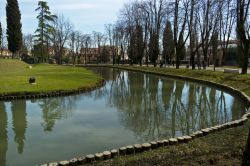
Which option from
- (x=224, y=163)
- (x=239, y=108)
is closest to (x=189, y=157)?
(x=224, y=163)

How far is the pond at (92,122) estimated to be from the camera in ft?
35.4

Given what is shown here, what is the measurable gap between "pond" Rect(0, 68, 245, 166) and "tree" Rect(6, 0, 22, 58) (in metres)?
42.0

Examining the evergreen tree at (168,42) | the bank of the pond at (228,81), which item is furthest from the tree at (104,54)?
the bank of the pond at (228,81)

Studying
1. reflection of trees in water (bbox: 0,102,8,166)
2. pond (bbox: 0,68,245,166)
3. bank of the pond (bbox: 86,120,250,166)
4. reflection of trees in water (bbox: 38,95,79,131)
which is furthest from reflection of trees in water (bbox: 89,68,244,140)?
reflection of trees in water (bbox: 0,102,8,166)

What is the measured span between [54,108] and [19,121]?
3.82 m

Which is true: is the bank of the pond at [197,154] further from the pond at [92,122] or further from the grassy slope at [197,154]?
the pond at [92,122]

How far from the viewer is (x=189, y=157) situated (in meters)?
8.06

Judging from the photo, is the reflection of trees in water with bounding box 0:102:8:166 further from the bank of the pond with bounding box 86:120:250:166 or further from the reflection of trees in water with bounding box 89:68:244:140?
the reflection of trees in water with bounding box 89:68:244:140

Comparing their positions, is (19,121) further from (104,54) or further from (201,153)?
(104,54)

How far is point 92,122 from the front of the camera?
14992mm

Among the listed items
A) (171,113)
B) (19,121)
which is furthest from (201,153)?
(19,121)

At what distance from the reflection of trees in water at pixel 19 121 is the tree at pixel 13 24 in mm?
42820

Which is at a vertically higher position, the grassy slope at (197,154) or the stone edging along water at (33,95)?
the grassy slope at (197,154)

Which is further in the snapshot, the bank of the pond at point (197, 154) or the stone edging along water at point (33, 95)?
the stone edging along water at point (33, 95)
